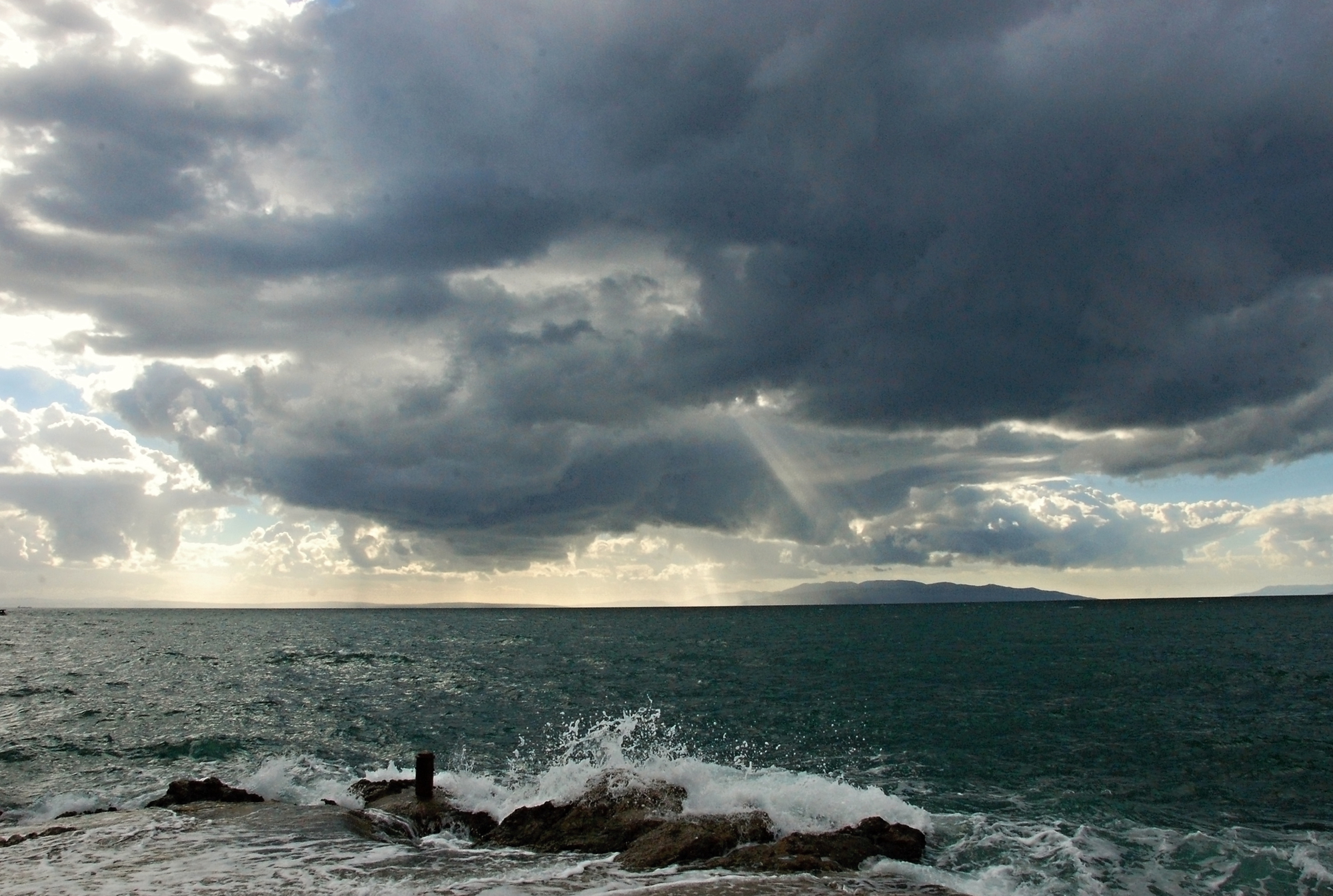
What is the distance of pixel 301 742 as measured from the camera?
34.4 m

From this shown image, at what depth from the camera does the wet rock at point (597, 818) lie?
18.3 metres

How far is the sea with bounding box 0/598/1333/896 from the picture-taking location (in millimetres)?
16578

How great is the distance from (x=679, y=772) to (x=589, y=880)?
7.47 m

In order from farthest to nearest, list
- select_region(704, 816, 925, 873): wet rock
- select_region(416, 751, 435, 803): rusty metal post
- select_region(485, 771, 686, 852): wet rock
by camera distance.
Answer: select_region(416, 751, 435, 803): rusty metal post → select_region(485, 771, 686, 852): wet rock → select_region(704, 816, 925, 873): wet rock

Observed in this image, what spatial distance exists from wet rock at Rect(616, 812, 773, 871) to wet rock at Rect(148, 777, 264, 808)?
11550 mm

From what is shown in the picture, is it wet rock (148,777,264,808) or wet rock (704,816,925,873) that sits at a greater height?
wet rock (704,816,925,873)

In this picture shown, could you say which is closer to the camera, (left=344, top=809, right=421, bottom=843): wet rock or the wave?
the wave

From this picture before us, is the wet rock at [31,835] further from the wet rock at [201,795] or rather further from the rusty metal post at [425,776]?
the rusty metal post at [425,776]

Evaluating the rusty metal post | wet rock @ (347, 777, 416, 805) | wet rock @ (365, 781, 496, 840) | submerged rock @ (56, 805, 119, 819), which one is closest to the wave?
wet rock @ (347, 777, 416, 805)

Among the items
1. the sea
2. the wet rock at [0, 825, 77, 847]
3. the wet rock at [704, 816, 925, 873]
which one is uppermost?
the wet rock at [704, 816, 925, 873]

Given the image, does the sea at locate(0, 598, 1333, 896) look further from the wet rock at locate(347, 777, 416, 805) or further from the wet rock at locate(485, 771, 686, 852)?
the wet rock at locate(485, 771, 686, 852)

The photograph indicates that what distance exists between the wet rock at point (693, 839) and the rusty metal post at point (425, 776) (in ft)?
22.2

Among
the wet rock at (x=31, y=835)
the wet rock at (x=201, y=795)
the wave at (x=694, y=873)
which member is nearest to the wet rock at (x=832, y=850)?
the wave at (x=694, y=873)

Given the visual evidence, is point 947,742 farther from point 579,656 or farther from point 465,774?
point 579,656
